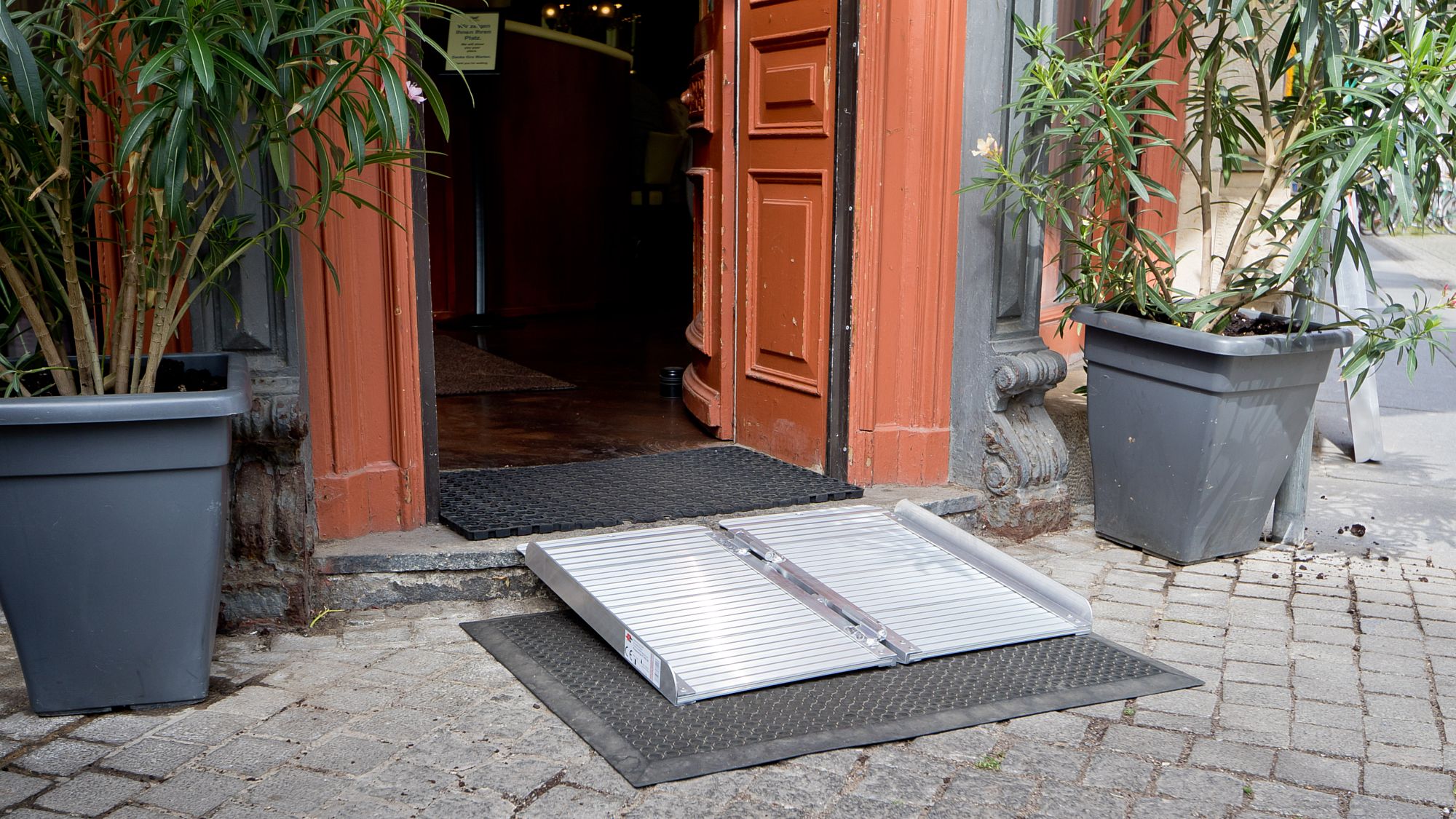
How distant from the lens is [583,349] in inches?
274

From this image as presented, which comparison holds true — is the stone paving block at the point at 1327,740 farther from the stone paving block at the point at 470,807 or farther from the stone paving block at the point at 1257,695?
the stone paving block at the point at 470,807

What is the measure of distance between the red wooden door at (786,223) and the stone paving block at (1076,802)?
1907mm

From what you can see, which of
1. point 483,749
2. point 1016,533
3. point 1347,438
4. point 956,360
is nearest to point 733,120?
point 956,360

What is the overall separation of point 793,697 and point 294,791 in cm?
107

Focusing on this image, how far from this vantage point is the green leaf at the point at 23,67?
2.10 meters

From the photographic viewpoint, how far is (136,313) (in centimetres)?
276

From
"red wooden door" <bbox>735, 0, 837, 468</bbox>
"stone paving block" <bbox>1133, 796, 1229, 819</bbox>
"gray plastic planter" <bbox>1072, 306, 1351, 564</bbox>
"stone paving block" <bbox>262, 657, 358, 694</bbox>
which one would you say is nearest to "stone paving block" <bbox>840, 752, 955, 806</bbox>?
"stone paving block" <bbox>1133, 796, 1229, 819</bbox>

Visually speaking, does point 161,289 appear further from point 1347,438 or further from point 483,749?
point 1347,438

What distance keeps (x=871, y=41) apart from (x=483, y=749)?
2449 mm

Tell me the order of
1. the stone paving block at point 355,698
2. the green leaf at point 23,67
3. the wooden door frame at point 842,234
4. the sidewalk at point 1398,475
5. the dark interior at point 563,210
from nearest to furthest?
the green leaf at point 23,67
the stone paving block at point 355,698
the wooden door frame at point 842,234
the sidewalk at point 1398,475
the dark interior at point 563,210

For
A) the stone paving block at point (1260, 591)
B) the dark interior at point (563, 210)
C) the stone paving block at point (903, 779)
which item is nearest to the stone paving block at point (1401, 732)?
the stone paving block at point (1260, 591)

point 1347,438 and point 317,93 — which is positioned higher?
point 317,93

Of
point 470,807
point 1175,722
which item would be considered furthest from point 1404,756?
point 470,807

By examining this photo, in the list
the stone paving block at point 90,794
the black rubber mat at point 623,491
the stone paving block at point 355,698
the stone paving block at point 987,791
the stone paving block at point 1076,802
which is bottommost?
the stone paving block at point 1076,802
